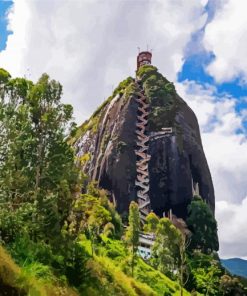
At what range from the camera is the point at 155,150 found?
10331cm

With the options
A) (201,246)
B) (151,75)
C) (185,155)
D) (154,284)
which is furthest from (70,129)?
(151,75)

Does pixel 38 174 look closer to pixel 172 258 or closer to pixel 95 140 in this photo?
pixel 172 258

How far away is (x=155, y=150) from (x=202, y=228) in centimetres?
2418

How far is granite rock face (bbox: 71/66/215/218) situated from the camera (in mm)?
97875

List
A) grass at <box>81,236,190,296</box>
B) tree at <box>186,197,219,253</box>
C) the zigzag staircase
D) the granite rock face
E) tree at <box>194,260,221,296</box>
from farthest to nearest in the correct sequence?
the granite rock face, the zigzag staircase, tree at <box>186,197,219,253</box>, tree at <box>194,260,221,296</box>, grass at <box>81,236,190,296</box>

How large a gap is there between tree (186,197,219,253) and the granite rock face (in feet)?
17.1

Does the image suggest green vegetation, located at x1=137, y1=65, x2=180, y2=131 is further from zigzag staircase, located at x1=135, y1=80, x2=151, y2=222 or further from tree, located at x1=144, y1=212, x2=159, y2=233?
tree, located at x1=144, y1=212, x2=159, y2=233

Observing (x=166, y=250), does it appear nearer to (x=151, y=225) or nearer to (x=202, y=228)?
(x=151, y=225)

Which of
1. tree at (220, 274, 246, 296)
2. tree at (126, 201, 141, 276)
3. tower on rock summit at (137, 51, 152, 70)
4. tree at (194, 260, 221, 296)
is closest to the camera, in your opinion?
tree at (194, 260, 221, 296)

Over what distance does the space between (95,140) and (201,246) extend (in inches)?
1624

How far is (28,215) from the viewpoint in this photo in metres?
21.5

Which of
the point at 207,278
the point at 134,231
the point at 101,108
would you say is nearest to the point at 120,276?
the point at 207,278

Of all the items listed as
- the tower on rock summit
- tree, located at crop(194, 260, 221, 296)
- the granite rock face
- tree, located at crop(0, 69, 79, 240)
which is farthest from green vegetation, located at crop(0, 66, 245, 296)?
the tower on rock summit

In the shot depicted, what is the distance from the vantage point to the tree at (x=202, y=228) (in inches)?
3285
